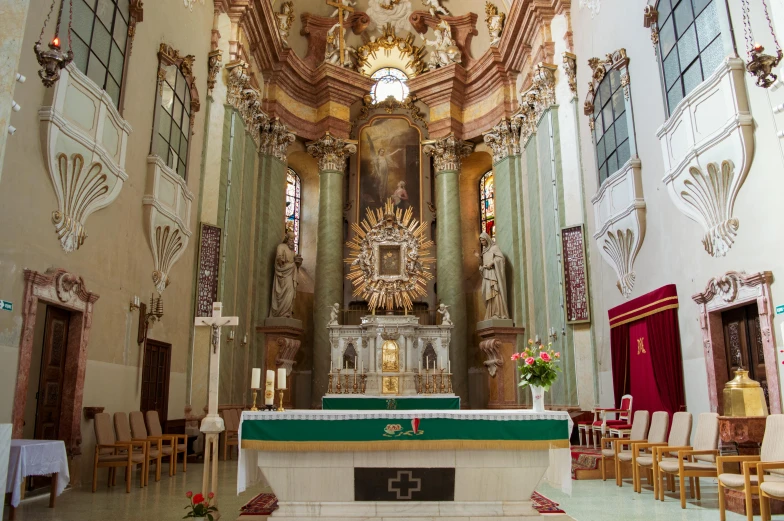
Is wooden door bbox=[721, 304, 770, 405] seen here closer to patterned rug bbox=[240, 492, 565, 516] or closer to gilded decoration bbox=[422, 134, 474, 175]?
patterned rug bbox=[240, 492, 565, 516]

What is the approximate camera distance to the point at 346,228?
17.5 m

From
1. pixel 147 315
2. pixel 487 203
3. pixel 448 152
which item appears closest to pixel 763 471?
pixel 147 315

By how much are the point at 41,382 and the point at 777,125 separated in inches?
322

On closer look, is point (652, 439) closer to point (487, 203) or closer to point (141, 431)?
A: point (141, 431)

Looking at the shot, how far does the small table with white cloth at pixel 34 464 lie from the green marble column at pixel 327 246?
365 inches

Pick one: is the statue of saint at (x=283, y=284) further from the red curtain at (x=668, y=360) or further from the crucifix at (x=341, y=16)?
the red curtain at (x=668, y=360)

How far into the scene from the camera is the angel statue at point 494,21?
1617cm

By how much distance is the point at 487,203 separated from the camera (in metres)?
17.7

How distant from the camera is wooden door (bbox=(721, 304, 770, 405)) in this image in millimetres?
6805

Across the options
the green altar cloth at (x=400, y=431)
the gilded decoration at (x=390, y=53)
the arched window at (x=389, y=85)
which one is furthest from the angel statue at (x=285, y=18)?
the green altar cloth at (x=400, y=431)

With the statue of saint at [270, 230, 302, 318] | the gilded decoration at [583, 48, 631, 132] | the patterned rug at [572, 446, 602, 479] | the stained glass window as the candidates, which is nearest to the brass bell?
the patterned rug at [572, 446, 602, 479]

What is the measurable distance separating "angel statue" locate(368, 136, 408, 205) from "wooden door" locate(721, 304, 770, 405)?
11.3 m

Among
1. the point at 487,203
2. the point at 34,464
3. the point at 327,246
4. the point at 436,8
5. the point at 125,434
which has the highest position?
the point at 436,8

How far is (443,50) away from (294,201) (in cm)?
588
